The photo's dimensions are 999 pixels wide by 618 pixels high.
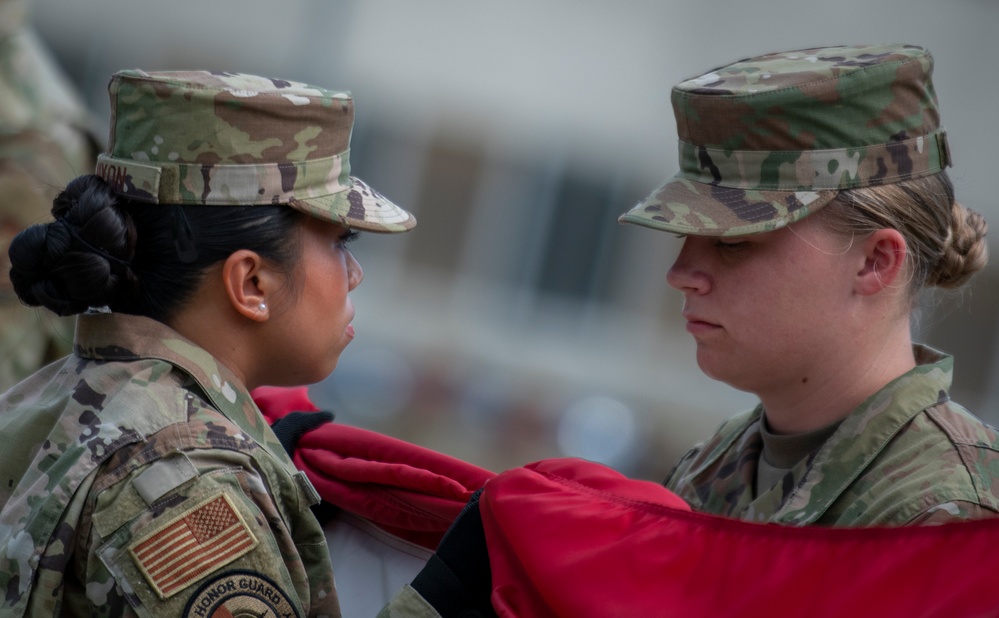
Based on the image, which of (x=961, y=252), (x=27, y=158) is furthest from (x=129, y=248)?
(x=27, y=158)

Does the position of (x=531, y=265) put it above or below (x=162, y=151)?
below

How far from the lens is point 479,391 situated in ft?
28.8

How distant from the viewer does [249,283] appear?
2080 mm

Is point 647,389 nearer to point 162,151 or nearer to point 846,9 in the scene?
point 846,9

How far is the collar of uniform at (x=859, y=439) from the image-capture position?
1.95 metres

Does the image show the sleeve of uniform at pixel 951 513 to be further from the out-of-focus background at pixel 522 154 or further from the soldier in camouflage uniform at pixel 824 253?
the out-of-focus background at pixel 522 154

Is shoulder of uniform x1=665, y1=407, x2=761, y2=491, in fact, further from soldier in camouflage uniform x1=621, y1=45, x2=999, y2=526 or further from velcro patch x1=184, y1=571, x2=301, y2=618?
velcro patch x1=184, y1=571, x2=301, y2=618

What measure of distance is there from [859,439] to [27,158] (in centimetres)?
255

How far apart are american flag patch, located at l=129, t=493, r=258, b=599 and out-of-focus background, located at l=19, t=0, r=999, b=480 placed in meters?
6.62

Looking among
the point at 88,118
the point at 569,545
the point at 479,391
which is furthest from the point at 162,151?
the point at 479,391

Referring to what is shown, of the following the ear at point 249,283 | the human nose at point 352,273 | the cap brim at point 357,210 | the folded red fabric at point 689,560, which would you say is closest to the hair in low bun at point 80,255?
the ear at point 249,283

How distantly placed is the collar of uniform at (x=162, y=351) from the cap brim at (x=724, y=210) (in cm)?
75

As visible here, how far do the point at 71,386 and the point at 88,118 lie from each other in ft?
6.82

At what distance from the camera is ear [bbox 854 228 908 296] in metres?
2.04
